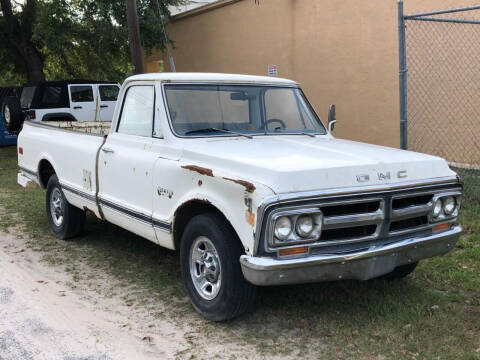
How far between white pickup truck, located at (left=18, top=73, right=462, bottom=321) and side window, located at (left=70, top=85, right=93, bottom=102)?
996 centimetres

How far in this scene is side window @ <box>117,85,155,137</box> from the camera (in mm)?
4930

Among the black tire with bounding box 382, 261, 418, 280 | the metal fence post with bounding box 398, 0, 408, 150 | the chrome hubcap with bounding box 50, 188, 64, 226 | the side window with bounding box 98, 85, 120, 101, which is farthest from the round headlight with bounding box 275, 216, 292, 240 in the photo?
the side window with bounding box 98, 85, 120, 101

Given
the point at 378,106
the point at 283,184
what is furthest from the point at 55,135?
the point at 378,106

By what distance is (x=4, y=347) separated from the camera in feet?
12.4

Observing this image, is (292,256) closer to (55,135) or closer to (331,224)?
(331,224)

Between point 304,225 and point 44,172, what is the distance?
172 inches

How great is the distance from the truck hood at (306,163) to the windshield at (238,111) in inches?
10.5

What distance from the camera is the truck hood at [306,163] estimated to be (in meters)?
3.57

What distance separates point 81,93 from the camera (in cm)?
1522

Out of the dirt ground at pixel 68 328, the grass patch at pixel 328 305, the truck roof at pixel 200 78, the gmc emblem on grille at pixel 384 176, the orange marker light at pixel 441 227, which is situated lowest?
the grass patch at pixel 328 305

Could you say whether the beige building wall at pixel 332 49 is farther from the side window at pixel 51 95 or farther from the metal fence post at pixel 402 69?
the side window at pixel 51 95

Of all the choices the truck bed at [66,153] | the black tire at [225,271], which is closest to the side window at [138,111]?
the truck bed at [66,153]

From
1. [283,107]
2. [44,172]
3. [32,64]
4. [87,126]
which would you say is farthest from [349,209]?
[32,64]

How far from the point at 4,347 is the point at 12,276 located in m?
1.55
